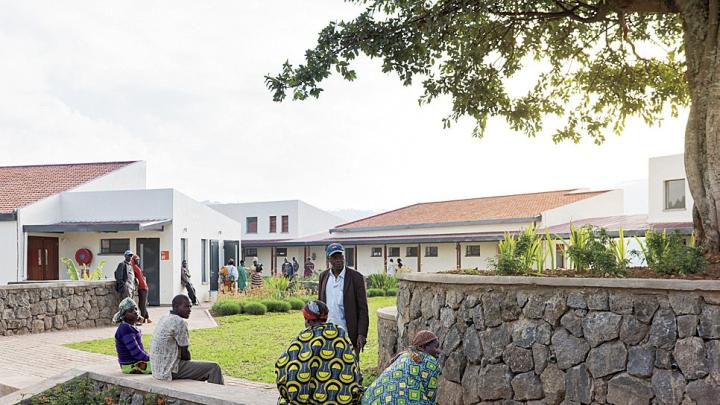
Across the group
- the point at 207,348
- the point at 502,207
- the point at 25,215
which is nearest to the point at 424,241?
the point at 502,207

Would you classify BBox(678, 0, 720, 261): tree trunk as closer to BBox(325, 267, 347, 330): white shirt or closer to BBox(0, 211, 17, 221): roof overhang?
BBox(325, 267, 347, 330): white shirt

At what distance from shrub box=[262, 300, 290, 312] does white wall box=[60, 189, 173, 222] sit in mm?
4998

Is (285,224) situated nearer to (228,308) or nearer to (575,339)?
(228,308)

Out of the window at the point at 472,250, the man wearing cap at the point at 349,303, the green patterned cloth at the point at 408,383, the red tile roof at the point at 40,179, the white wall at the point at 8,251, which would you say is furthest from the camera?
the window at the point at 472,250

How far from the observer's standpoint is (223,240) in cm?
3020

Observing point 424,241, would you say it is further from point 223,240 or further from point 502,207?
point 223,240

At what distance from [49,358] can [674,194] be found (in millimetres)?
25293

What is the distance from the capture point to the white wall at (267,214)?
51.8 metres

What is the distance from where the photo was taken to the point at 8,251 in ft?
82.9

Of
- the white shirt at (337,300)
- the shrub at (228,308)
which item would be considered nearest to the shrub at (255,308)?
the shrub at (228,308)

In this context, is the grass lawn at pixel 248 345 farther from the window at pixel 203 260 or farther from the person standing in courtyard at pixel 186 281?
the window at pixel 203 260

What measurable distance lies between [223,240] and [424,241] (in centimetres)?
1217

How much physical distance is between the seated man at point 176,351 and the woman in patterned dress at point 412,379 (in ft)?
9.30

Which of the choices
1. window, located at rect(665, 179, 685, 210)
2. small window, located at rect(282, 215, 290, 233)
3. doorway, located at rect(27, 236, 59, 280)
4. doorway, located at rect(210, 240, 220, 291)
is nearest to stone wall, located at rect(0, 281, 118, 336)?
doorway, located at rect(27, 236, 59, 280)
